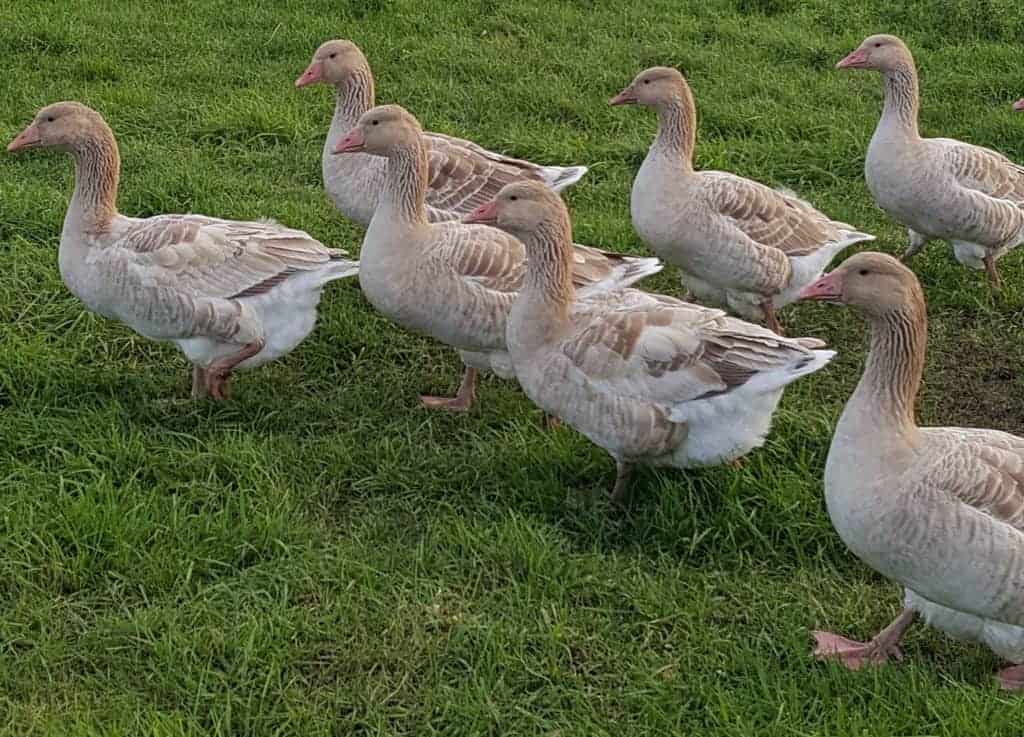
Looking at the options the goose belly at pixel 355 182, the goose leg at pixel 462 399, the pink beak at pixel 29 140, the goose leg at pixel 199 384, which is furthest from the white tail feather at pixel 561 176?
the pink beak at pixel 29 140

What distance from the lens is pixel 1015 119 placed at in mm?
8297

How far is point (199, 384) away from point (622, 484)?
197cm

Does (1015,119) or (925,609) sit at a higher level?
(1015,119)

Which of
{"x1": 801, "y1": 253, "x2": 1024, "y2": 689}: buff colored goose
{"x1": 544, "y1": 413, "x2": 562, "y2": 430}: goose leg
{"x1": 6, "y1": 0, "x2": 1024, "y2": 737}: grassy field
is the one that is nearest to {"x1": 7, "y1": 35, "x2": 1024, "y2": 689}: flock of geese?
{"x1": 801, "y1": 253, "x2": 1024, "y2": 689}: buff colored goose

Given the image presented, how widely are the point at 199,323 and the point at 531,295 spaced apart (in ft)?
4.86

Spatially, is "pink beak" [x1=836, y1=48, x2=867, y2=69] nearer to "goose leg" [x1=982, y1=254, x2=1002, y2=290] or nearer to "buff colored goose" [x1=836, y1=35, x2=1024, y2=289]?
"buff colored goose" [x1=836, y1=35, x2=1024, y2=289]

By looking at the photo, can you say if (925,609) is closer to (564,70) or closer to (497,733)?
(497,733)

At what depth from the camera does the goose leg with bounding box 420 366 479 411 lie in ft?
17.6

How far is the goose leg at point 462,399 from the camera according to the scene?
5352 millimetres

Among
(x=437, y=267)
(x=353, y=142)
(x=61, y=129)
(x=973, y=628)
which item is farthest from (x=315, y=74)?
(x=973, y=628)

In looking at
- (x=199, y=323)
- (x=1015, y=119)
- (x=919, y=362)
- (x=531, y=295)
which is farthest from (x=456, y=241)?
(x=1015, y=119)

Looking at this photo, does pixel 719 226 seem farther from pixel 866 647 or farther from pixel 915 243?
pixel 866 647

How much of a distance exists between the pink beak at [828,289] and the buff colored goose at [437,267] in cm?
152

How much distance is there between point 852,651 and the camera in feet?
12.3
